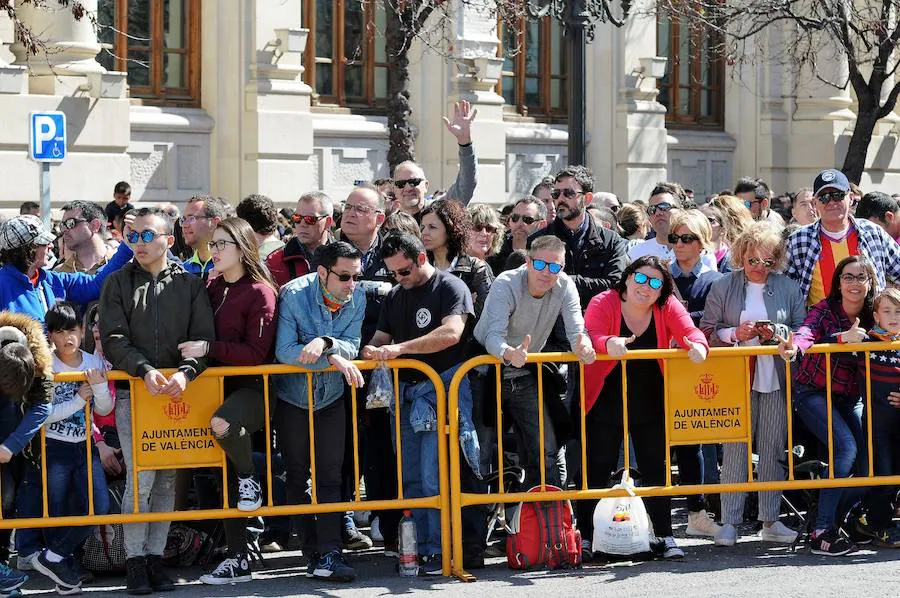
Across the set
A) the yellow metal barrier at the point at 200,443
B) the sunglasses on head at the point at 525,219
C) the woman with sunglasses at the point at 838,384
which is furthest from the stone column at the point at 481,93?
the yellow metal barrier at the point at 200,443

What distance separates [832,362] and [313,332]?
3.04 m

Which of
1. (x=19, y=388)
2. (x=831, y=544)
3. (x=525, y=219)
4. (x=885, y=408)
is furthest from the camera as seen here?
(x=525, y=219)

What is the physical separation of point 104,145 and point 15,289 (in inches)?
403

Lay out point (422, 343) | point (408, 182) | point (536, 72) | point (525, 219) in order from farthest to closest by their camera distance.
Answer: point (536, 72)
point (408, 182)
point (525, 219)
point (422, 343)

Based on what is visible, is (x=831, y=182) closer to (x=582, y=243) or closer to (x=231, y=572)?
(x=582, y=243)

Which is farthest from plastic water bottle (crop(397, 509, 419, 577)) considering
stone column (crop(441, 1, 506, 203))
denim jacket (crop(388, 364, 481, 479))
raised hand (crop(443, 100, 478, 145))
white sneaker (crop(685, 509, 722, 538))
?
stone column (crop(441, 1, 506, 203))

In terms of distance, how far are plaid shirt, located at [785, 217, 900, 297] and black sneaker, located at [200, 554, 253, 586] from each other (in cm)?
378

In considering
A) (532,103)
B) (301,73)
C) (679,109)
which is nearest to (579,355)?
(301,73)

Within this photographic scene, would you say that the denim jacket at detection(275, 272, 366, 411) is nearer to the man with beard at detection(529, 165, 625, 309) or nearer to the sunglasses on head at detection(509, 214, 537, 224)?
the man with beard at detection(529, 165, 625, 309)

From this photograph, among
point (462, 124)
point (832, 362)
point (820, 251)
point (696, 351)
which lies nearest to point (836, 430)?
point (832, 362)

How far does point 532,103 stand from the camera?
2478 cm

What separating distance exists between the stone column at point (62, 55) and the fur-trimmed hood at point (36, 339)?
1055 cm

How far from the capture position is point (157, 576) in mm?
8234

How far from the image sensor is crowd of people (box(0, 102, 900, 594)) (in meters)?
8.20
